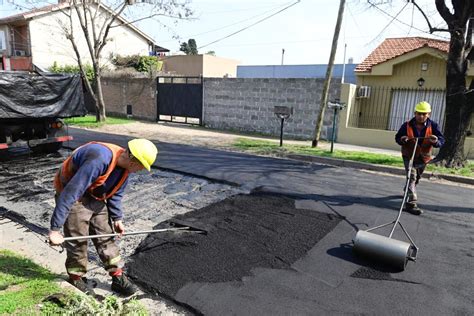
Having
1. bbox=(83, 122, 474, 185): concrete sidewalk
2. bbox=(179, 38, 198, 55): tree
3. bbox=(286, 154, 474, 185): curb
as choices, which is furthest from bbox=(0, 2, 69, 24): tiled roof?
bbox=(179, 38, 198, 55): tree

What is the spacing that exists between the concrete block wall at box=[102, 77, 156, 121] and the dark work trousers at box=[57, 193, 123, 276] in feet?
50.7

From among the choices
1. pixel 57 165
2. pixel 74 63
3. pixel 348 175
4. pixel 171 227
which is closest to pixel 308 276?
pixel 171 227

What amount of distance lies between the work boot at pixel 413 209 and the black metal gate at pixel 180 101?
1233 centimetres

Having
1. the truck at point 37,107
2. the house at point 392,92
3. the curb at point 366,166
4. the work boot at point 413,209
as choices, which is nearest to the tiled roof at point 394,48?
the house at point 392,92

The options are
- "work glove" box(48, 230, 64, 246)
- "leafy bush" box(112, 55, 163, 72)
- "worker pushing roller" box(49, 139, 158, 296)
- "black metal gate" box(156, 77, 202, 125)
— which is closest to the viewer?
"work glove" box(48, 230, 64, 246)

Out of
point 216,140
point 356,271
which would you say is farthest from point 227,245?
point 216,140

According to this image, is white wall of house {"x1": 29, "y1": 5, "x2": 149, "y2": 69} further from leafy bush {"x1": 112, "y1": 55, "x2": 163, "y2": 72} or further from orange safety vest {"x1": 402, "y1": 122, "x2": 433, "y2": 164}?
orange safety vest {"x1": 402, "y1": 122, "x2": 433, "y2": 164}

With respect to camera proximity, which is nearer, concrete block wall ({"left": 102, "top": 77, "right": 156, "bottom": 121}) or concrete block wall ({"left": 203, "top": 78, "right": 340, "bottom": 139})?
concrete block wall ({"left": 203, "top": 78, "right": 340, "bottom": 139})

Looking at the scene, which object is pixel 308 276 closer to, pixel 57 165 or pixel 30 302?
pixel 30 302

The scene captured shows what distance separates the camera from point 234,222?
4.68 m

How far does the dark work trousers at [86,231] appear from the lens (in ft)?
9.86

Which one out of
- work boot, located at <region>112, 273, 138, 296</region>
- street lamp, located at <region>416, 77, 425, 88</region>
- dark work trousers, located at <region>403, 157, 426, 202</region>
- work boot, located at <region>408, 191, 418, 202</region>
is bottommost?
work boot, located at <region>112, 273, 138, 296</region>

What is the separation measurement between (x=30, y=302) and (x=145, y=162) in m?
1.34

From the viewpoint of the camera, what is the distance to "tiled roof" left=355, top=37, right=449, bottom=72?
1369 cm
